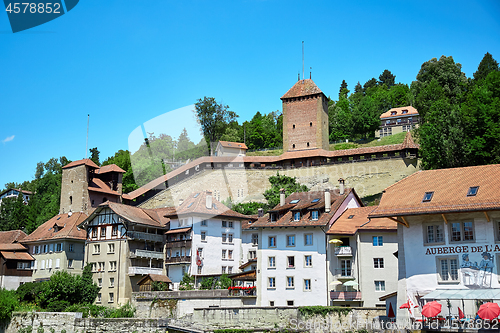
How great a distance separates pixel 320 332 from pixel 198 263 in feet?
56.8

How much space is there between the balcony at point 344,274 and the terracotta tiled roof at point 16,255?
30343 mm

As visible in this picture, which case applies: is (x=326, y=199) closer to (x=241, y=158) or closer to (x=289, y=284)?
(x=289, y=284)

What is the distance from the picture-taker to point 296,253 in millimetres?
38438

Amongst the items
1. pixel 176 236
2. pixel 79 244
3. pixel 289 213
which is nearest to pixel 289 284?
pixel 289 213

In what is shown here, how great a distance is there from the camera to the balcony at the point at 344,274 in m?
35.8

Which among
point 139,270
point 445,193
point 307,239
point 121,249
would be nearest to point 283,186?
point 139,270

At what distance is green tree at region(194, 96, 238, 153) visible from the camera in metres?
90.9

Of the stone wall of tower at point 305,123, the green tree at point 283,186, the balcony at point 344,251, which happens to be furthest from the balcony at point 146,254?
the stone wall of tower at point 305,123

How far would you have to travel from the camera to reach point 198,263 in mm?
44969

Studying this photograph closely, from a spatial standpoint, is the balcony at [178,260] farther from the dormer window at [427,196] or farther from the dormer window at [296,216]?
the dormer window at [427,196]

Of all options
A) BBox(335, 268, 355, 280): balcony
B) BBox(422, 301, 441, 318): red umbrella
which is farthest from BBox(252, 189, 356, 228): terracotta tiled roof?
BBox(422, 301, 441, 318): red umbrella

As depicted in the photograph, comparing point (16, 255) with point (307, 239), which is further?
point (16, 255)

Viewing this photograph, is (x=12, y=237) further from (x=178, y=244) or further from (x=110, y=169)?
(x=178, y=244)

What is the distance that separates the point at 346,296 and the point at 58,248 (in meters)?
28.0
